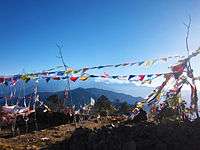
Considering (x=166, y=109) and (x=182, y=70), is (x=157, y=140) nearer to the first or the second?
(x=182, y=70)

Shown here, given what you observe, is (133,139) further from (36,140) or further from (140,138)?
(36,140)

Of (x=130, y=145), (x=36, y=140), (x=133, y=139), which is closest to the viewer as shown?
(x=130, y=145)

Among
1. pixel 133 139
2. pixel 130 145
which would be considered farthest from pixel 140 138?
pixel 130 145

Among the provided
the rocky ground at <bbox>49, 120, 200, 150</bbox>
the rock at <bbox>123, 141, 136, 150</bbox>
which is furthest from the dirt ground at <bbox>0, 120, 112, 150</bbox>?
the rock at <bbox>123, 141, 136, 150</bbox>

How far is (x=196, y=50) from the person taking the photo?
66.3ft

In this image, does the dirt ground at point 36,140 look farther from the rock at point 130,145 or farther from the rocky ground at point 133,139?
the rock at point 130,145

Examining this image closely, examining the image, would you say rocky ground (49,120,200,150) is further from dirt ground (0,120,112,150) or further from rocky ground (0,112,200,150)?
dirt ground (0,120,112,150)

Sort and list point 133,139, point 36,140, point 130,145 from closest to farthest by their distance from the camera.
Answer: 1. point 130,145
2. point 133,139
3. point 36,140

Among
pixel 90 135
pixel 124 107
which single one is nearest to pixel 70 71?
pixel 90 135

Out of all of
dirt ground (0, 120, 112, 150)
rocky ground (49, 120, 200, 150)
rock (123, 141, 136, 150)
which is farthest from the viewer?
dirt ground (0, 120, 112, 150)

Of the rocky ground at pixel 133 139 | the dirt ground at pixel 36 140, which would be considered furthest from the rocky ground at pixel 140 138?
the dirt ground at pixel 36 140

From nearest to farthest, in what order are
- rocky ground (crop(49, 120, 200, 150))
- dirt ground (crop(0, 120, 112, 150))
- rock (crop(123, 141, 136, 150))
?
rock (crop(123, 141, 136, 150))
rocky ground (crop(49, 120, 200, 150))
dirt ground (crop(0, 120, 112, 150))

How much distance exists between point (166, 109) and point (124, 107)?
39608 millimetres

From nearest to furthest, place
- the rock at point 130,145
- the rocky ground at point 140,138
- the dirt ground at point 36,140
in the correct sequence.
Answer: the rock at point 130,145
the rocky ground at point 140,138
the dirt ground at point 36,140
